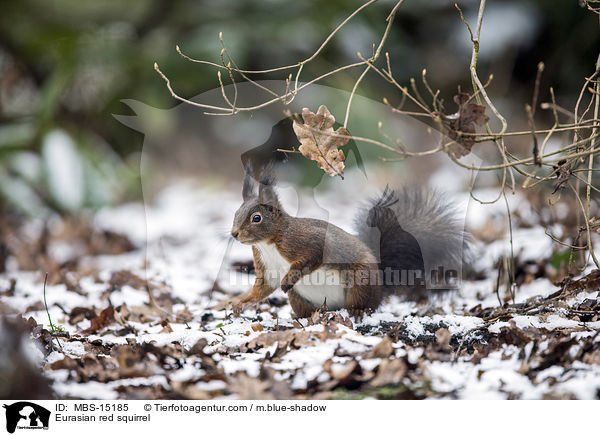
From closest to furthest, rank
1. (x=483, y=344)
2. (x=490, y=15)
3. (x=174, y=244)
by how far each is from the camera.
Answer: (x=483, y=344), (x=174, y=244), (x=490, y=15)

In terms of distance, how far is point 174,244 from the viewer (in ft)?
10.2

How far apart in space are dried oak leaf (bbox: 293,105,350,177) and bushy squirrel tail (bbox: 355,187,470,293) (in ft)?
0.86

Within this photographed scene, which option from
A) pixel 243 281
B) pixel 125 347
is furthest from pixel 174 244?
pixel 125 347

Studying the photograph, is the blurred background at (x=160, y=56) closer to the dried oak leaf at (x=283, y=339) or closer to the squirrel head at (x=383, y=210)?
the squirrel head at (x=383, y=210)

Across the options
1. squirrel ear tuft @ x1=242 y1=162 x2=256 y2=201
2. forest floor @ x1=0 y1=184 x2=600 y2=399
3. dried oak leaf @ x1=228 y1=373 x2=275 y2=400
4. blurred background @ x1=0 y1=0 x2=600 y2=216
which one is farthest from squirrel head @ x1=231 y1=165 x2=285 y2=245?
blurred background @ x1=0 y1=0 x2=600 y2=216

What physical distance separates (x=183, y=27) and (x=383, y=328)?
3.50 metres

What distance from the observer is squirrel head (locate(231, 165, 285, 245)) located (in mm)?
1511

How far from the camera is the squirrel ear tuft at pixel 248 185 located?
1512 millimetres

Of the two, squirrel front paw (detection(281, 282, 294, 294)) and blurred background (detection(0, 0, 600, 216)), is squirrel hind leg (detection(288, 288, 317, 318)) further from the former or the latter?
blurred background (detection(0, 0, 600, 216))

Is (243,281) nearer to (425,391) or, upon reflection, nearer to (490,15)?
(425,391)

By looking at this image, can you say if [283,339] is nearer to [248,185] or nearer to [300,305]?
[300,305]

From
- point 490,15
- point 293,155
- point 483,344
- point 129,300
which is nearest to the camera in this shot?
point 483,344
